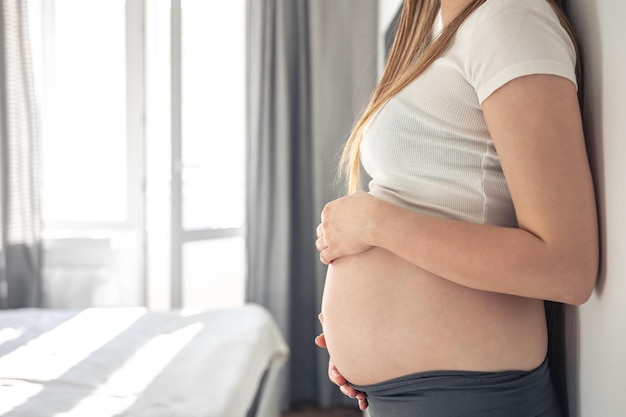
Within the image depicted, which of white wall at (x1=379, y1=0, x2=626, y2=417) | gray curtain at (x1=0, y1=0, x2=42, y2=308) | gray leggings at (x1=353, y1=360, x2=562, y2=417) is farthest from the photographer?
gray curtain at (x1=0, y1=0, x2=42, y2=308)

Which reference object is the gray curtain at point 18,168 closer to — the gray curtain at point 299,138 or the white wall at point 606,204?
the gray curtain at point 299,138

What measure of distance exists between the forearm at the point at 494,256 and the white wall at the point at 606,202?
3 centimetres

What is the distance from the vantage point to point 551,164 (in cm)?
65

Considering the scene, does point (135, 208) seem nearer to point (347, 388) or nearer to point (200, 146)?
point (200, 146)

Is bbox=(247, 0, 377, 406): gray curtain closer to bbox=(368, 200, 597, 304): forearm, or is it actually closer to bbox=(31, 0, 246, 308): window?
bbox=(31, 0, 246, 308): window

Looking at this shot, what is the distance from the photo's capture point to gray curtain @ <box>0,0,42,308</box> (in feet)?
9.78

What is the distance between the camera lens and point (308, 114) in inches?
132

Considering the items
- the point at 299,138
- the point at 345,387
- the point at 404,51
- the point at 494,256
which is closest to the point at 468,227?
the point at 494,256

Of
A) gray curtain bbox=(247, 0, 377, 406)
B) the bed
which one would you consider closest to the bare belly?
the bed

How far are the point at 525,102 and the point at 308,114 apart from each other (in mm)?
2749

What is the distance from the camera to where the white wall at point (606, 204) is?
0.65 metres

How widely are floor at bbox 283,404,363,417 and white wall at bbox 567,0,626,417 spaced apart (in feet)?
8.56

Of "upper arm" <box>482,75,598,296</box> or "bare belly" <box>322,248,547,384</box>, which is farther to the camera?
"bare belly" <box>322,248,547,384</box>

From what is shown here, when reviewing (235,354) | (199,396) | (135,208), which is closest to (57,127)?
(135,208)
